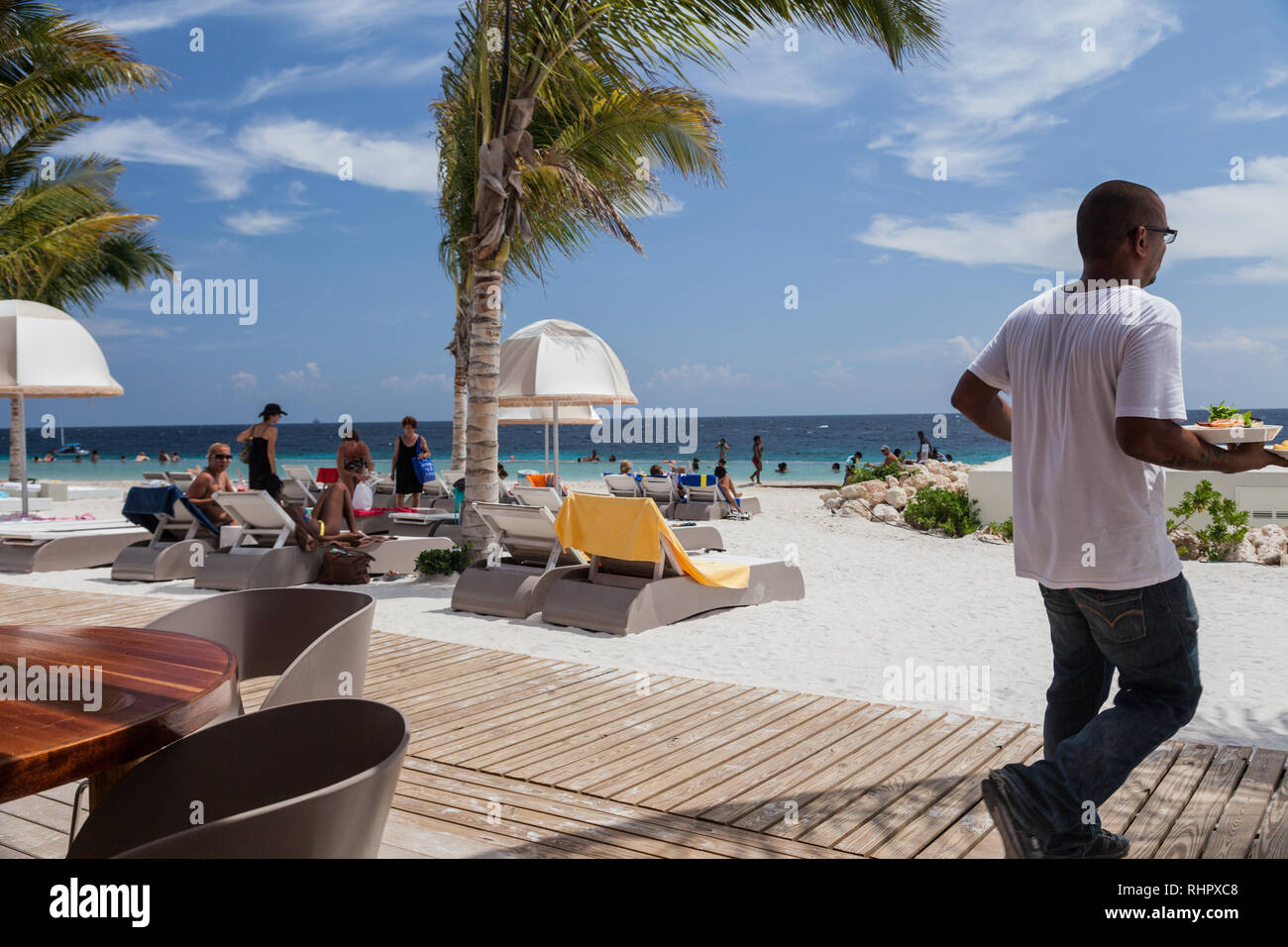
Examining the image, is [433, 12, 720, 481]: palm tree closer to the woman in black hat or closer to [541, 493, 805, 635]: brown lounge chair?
the woman in black hat

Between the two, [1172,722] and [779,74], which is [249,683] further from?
[779,74]

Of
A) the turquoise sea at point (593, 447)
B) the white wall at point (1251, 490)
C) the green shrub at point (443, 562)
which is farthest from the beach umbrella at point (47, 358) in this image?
the turquoise sea at point (593, 447)

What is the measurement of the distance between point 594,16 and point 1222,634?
6.62 meters

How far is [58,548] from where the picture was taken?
9211mm

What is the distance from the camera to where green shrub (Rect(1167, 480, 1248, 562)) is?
977 centimetres

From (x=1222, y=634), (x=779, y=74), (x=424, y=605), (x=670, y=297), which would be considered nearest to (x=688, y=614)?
(x=424, y=605)

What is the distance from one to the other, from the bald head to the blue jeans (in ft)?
2.66

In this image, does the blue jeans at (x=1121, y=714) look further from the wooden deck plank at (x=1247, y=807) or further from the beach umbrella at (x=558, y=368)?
the beach umbrella at (x=558, y=368)

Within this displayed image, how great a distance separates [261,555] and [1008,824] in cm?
709

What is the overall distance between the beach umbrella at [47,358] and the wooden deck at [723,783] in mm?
8840

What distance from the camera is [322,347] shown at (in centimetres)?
8456

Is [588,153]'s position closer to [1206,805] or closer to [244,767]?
[1206,805]

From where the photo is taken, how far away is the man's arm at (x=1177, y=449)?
6.55 feet
